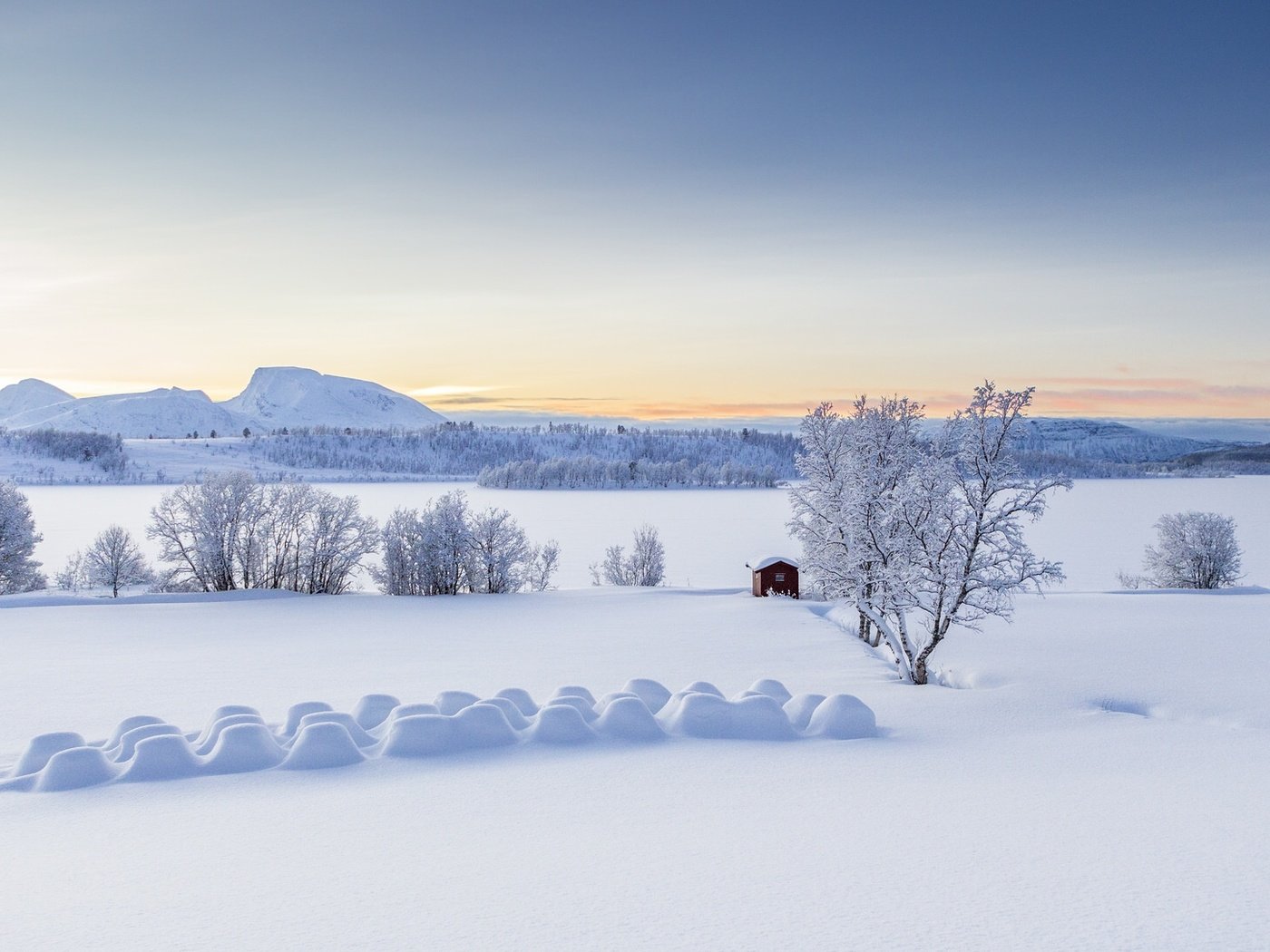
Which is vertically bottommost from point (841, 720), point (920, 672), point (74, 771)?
point (920, 672)

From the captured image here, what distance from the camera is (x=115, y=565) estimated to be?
3953 centimetres

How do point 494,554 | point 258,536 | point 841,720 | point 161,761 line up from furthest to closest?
1. point 258,536
2. point 494,554
3. point 841,720
4. point 161,761

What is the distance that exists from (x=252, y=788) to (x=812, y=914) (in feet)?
16.8

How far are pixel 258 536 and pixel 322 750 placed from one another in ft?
118

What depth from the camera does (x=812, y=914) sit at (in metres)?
4.81

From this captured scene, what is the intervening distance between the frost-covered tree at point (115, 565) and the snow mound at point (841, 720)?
3905 centimetres

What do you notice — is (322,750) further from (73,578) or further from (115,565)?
(73,578)

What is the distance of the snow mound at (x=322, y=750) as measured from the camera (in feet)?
26.2

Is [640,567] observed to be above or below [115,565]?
below

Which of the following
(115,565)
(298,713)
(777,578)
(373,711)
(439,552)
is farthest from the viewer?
(439,552)

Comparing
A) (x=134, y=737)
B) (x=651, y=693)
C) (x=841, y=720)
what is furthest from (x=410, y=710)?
(x=841, y=720)

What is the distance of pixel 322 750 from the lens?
8.08 meters

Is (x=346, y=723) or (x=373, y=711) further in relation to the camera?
(x=373, y=711)

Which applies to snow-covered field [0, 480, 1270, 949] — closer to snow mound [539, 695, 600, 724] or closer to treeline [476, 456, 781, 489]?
snow mound [539, 695, 600, 724]
